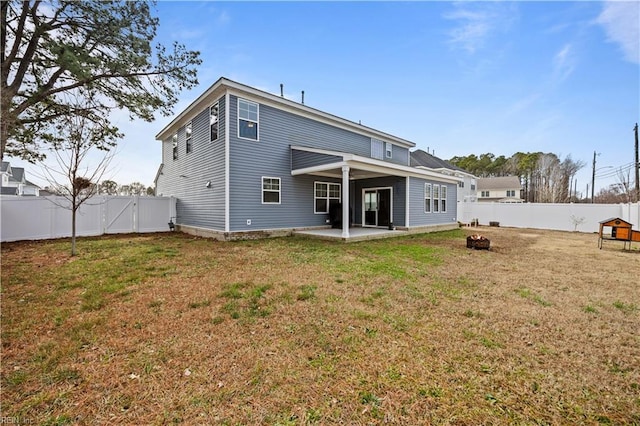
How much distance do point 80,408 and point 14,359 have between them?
131 cm

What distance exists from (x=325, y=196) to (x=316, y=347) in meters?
10.3

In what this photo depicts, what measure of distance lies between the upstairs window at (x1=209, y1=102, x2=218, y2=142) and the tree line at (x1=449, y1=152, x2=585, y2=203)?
37.3m

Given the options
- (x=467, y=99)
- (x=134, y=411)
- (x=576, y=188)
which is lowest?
(x=134, y=411)

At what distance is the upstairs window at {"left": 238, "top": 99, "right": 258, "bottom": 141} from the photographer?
33.0 ft

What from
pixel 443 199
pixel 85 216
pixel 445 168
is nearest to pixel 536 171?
pixel 445 168

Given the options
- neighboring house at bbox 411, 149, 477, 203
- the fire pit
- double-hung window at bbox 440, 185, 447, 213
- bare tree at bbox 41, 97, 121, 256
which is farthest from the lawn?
neighboring house at bbox 411, 149, 477, 203

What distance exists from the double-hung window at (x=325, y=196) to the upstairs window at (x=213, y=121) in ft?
15.5

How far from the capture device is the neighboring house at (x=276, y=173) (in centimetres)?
991

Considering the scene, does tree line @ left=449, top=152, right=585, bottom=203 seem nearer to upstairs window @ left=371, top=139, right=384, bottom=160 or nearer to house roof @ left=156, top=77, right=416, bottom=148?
upstairs window @ left=371, top=139, right=384, bottom=160

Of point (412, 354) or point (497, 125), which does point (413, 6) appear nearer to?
point (412, 354)

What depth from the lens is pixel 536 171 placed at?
38906mm

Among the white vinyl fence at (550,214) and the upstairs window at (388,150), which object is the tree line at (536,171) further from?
the upstairs window at (388,150)

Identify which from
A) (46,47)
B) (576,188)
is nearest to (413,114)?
(46,47)

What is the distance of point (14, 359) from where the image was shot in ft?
8.36
